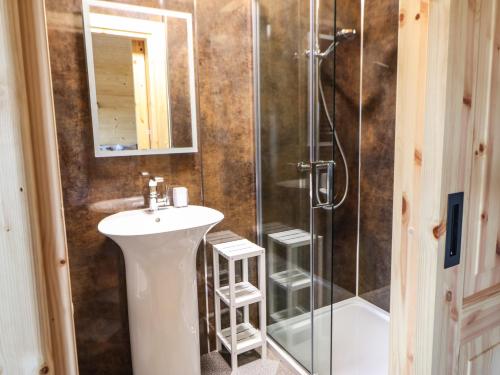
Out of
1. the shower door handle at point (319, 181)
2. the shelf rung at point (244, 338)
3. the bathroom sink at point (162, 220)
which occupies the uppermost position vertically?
the shower door handle at point (319, 181)

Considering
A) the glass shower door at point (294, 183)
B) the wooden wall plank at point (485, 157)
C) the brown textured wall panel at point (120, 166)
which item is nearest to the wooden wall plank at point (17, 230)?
the wooden wall plank at point (485, 157)

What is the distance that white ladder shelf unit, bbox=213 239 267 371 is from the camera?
199cm

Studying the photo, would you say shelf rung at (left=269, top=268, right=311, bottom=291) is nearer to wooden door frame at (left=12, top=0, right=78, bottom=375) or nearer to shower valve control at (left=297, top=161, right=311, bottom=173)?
shower valve control at (left=297, top=161, right=311, bottom=173)

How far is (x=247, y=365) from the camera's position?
2.13 m

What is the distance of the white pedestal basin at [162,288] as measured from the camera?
1625 mm

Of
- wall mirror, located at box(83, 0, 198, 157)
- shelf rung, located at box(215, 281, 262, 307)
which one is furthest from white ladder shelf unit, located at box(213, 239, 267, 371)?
wall mirror, located at box(83, 0, 198, 157)

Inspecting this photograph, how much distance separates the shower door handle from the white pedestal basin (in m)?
0.51

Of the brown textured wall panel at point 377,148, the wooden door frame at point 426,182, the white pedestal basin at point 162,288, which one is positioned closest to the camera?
the wooden door frame at point 426,182

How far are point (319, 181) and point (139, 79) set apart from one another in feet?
3.57

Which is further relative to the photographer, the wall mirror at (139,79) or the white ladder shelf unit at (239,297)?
the white ladder shelf unit at (239,297)

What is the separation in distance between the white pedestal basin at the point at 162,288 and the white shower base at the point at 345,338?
0.59 m

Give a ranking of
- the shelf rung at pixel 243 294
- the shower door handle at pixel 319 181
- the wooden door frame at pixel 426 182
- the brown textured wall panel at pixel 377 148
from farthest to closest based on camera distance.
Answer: the brown textured wall panel at pixel 377 148 → the shelf rung at pixel 243 294 → the shower door handle at pixel 319 181 → the wooden door frame at pixel 426 182

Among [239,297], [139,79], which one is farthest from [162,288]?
[139,79]

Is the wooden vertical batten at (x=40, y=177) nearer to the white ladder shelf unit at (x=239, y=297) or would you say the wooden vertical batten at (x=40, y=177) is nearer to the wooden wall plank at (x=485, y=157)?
the wooden wall plank at (x=485, y=157)
